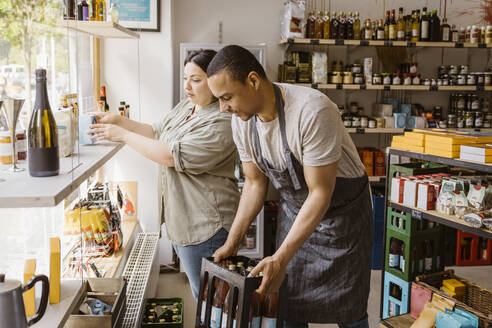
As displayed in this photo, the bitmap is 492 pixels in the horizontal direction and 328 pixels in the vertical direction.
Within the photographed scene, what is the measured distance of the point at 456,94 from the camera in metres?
5.45

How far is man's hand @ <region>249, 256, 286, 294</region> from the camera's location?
155 cm

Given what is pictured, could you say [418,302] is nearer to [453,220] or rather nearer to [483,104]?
[453,220]

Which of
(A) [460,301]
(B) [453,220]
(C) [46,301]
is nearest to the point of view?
(C) [46,301]

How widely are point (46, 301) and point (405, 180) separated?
96.7 inches

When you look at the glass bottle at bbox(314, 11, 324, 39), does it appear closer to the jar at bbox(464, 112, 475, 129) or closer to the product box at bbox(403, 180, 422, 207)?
the jar at bbox(464, 112, 475, 129)

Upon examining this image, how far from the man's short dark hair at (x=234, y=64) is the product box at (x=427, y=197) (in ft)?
5.95

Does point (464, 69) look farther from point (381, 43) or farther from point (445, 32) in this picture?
point (381, 43)

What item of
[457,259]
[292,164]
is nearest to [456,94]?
[457,259]

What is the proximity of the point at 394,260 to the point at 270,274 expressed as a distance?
6.81 ft

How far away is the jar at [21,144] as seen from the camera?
1501 millimetres

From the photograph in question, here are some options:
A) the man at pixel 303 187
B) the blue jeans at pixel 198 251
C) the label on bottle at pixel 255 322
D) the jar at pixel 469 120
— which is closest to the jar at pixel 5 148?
the man at pixel 303 187

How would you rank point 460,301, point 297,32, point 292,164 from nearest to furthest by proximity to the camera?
point 292,164 → point 460,301 → point 297,32

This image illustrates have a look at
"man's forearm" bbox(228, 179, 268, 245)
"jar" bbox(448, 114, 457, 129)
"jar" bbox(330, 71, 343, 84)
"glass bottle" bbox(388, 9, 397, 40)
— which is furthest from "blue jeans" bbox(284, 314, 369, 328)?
"jar" bbox(448, 114, 457, 129)

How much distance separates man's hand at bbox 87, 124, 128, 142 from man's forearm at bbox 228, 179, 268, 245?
0.61 m
